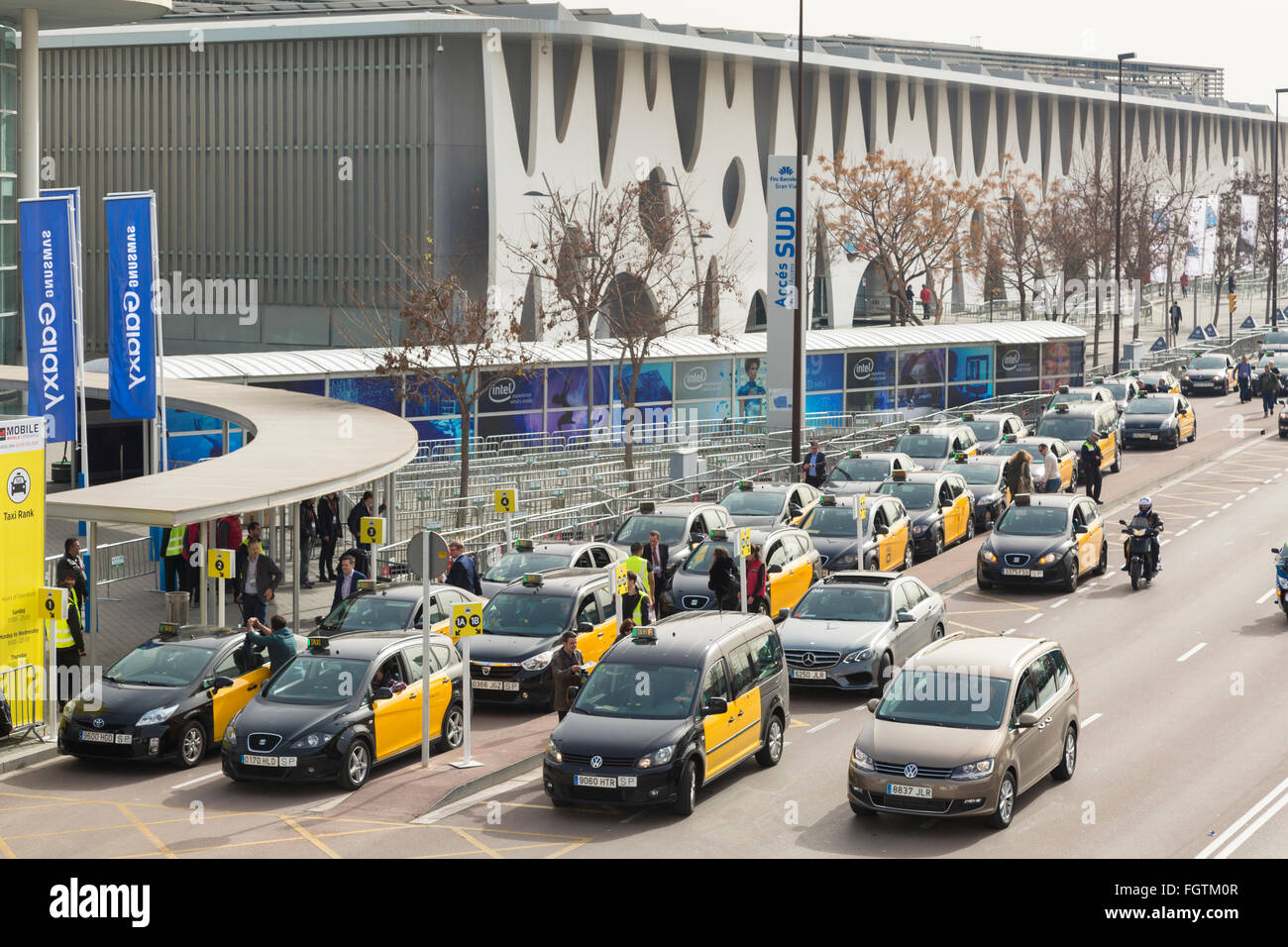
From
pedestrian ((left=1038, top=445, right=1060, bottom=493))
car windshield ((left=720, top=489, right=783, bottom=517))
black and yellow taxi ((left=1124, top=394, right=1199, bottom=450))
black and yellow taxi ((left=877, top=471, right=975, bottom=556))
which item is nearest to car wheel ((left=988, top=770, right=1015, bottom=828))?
car windshield ((left=720, top=489, right=783, bottom=517))

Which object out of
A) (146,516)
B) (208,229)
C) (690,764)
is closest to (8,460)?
(146,516)

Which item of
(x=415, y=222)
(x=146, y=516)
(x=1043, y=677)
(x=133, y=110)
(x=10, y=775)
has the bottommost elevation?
(x=10, y=775)

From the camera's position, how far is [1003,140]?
96.2m

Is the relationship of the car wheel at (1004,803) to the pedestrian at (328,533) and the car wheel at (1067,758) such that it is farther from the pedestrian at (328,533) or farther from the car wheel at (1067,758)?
the pedestrian at (328,533)

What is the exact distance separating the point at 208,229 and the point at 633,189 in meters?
17.8

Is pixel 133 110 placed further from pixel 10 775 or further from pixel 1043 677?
pixel 1043 677

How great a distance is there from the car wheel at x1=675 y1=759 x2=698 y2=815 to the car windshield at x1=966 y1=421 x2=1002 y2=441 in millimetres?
25310

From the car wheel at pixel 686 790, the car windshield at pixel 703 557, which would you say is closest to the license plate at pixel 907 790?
the car wheel at pixel 686 790

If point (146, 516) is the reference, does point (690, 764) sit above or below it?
below

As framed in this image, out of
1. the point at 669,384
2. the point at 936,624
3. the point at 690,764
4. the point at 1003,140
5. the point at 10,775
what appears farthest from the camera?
the point at 1003,140

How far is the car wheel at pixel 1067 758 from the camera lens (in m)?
17.2

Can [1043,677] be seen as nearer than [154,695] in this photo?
Yes

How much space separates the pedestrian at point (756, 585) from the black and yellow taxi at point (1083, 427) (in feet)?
58.0

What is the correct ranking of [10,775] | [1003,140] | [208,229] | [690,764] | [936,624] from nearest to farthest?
[690,764], [10,775], [936,624], [208,229], [1003,140]
